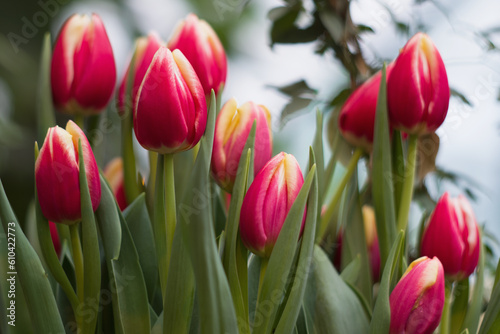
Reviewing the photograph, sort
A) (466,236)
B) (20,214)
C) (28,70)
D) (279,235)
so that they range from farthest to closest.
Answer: (28,70), (20,214), (466,236), (279,235)

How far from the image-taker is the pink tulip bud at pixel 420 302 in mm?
292

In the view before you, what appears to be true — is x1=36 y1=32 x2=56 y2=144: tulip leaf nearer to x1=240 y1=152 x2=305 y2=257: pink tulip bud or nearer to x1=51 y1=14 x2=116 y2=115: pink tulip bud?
x1=51 y1=14 x2=116 y2=115: pink tulip bud

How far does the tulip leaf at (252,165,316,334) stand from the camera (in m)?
0.27

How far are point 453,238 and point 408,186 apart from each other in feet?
0.16

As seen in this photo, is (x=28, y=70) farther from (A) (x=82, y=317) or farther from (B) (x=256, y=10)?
(A) (x=82, y=317)

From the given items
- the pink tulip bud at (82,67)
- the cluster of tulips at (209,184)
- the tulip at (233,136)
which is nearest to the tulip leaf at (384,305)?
the cluster of tulips at (209,184)

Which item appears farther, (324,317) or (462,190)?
(462,190)

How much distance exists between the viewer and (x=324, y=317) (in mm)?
A: 323

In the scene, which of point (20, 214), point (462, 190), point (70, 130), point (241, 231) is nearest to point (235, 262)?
point (241, 231)

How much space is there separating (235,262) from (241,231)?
18mm

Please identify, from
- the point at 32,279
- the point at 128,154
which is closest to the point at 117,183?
the point at 128,154

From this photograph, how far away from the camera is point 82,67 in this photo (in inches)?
14.6

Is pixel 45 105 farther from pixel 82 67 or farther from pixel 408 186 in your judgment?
pixel 408 186

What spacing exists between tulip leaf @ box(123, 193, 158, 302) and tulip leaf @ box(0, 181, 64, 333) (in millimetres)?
85
